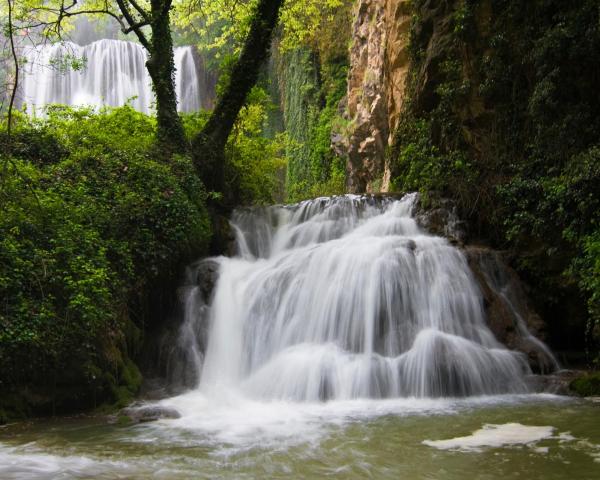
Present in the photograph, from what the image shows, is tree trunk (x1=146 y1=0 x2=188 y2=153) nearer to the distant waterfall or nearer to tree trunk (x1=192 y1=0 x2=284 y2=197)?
tree trunk (x1=192 y1=0 x2=284 y2=197)

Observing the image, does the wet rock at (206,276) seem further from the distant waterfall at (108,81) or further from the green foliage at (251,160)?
the distant waterfall at (108,81)

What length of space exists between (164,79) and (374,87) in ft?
26.5

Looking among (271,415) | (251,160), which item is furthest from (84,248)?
(251,160)

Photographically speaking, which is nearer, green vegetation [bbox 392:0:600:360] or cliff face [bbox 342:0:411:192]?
green vegetation [bbox 392:0:600:360]

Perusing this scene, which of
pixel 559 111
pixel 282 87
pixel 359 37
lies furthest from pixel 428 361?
pixel 282 87

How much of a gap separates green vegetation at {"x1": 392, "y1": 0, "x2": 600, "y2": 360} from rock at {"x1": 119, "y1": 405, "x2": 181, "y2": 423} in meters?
5.48

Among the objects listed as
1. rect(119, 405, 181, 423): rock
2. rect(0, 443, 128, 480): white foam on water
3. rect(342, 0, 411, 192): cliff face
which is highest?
rect(342, 0, 411, 192): cliff face

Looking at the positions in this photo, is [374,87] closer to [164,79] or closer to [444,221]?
[164,79]

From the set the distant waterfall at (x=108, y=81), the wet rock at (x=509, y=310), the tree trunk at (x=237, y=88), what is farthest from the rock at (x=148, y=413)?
the distant waterfall at (x=108, y=81)

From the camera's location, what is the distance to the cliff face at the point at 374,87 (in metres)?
15.4

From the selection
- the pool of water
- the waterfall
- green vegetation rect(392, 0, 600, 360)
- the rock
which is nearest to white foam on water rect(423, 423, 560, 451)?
the pool of water

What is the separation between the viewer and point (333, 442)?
528 cm

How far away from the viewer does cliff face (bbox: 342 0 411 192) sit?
15375mm

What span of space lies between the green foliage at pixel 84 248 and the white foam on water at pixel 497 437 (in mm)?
4213
